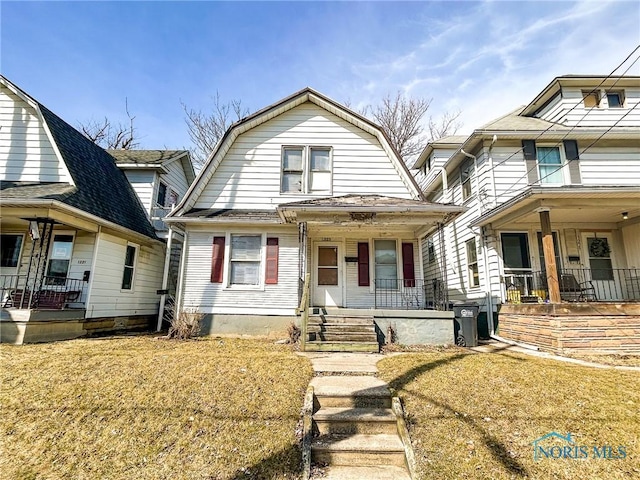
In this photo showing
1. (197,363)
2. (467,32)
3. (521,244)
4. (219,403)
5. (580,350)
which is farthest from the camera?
(521,244)

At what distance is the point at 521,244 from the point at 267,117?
30.0 feet

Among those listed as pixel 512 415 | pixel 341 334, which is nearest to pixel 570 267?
pixel 341 334

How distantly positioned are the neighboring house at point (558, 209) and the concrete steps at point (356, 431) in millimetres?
5370

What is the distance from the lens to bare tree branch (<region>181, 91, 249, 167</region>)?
869 inches

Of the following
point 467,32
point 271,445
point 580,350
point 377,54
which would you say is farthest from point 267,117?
point 580,350

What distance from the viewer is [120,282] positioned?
1055 cm

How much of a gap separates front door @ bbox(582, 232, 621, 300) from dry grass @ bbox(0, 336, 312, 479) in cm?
1024

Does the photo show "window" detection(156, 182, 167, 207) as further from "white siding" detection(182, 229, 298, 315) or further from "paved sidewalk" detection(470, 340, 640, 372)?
"paved sidewalk" detection(470, 340, 640, 372)

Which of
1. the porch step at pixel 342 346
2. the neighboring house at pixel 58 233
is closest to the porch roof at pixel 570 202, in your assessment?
the porch step at pixel 342 346

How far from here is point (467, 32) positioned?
9.46 metres

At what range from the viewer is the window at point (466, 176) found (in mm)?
Answer: 11664

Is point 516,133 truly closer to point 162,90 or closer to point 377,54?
point 377,54

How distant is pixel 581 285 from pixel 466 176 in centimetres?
512

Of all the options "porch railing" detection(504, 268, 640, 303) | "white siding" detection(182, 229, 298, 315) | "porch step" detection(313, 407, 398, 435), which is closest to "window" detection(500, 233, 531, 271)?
"porch railing" detection(504, 268, 640, 303)
